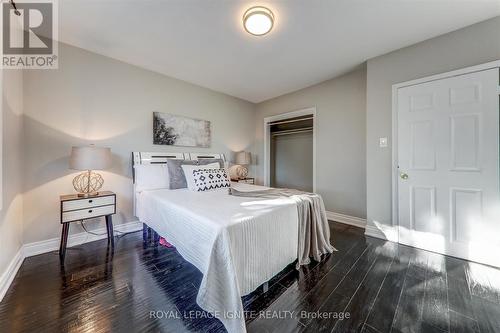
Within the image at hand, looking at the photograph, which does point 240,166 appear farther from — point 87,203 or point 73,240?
point 73,240

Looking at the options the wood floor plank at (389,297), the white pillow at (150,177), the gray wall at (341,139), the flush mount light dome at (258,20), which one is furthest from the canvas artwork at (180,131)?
the wood floor plank at (389,297)

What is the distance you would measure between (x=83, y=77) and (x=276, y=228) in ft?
10.2

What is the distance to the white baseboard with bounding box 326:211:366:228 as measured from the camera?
3.12 meters

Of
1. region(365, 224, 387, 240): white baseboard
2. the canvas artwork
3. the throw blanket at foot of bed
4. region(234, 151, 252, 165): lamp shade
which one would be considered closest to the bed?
the throw blanket at foot of bed

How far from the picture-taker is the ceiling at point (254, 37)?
1.81 meters

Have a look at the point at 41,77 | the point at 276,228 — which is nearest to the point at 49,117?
the point at 41,77

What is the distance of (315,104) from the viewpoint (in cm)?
366

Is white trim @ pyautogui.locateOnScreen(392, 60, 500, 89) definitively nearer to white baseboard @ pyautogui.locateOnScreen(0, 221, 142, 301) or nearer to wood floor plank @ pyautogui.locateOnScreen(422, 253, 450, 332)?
wood floor plank @ pyautogui.locateOnScreen(422, 253, 450, 332)

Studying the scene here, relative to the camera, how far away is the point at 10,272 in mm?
1678

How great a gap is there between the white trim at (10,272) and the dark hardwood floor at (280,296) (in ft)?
0.14

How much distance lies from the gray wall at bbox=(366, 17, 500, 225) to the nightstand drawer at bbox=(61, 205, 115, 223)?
354cm

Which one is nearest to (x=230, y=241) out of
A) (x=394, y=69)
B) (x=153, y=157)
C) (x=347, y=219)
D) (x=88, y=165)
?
(x=88, y=165)

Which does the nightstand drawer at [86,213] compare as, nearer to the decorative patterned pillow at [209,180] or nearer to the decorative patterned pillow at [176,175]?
the decorative patterned pillow at [176,175]

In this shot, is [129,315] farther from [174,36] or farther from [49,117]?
[174,36]
